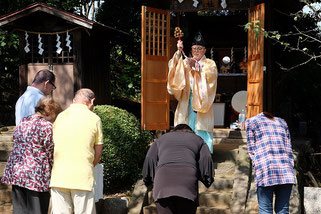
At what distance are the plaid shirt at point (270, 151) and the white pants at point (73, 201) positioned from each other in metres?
2.07

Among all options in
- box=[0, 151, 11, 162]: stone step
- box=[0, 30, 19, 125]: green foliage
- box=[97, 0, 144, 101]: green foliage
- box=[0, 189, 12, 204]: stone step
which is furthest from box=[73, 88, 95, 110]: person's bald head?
box=[0, 30, 19, 125]: green foliage

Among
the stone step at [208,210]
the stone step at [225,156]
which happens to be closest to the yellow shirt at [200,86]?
the stone step at [225,156]

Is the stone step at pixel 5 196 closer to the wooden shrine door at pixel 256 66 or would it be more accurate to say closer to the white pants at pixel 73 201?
the white pants at pixel 73 201

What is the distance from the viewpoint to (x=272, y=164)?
5.58m

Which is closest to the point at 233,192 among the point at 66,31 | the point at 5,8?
the point at 66,31

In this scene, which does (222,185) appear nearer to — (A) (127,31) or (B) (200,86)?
(B) (200,86)

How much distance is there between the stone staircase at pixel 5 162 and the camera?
784cm

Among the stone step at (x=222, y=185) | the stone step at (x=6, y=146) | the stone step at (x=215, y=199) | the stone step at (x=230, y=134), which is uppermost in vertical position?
the stone step at (x=230, y=134)

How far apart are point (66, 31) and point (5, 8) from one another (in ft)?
9.79

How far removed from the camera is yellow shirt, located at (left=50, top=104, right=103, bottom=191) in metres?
4.92

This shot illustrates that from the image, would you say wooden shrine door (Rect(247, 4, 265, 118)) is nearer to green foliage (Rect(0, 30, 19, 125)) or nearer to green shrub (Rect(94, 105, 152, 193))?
green shrub (Rect(94, 105, 152, 193))

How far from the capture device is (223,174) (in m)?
8.02

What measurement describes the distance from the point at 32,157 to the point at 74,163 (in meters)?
0.54

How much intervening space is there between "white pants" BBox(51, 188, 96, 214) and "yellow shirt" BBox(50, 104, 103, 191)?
0.34 ft
